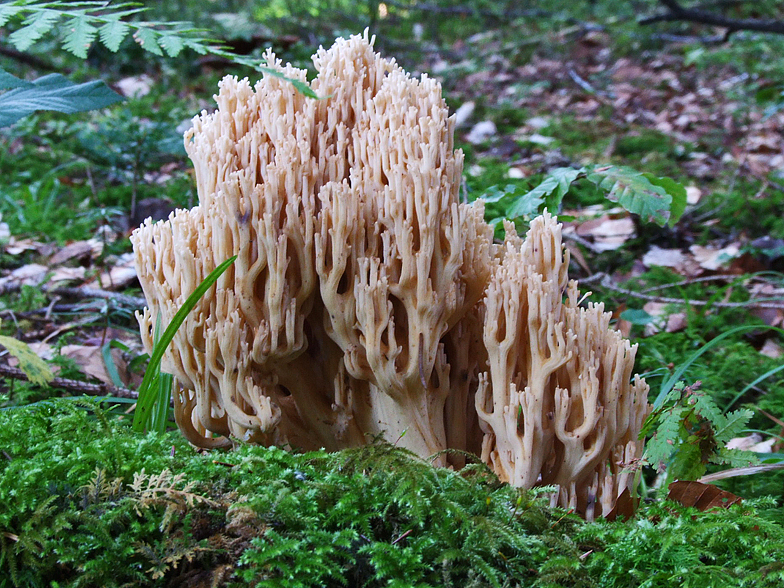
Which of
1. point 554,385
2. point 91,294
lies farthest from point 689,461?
point 91,294

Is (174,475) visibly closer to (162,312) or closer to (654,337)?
(162,312)

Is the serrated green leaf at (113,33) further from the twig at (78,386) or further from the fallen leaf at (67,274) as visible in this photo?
the fallen leaf at (67,274)

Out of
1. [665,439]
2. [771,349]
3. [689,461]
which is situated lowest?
[771,349]

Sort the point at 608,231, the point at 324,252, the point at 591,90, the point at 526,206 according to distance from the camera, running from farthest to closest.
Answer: the point at 591,90, the point at 608,231, the point at 526,206, the point at 324,252

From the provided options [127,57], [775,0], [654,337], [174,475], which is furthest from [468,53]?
[174,475]

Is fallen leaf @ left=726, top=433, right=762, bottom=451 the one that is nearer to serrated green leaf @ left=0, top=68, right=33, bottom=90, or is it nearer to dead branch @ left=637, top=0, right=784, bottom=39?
serrated green leaf @ left=0, top=68, right=33, bottom=90

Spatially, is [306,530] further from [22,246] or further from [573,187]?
[573,187]

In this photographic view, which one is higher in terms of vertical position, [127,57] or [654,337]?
[127,57]
